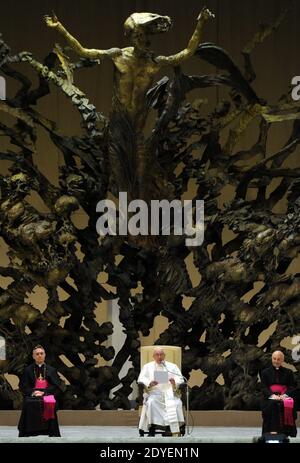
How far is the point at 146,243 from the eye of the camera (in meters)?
14.6

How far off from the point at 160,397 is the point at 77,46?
3.71 m

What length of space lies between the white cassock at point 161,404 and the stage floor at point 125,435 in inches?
5.9

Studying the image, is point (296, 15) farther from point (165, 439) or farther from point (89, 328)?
point (165, 439)

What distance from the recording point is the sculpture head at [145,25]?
544 inches

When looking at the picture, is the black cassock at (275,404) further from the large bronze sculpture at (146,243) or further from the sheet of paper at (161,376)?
the large bronze sculpture at (146,243)

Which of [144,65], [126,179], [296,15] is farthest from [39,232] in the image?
[296,15]
